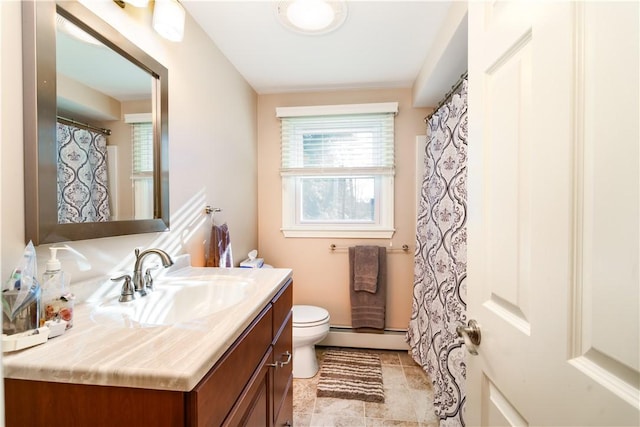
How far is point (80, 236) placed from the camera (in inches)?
34.4

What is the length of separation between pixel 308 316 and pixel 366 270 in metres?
0.60

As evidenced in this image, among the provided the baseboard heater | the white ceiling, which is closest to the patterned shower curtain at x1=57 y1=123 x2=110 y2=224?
the white ceiling

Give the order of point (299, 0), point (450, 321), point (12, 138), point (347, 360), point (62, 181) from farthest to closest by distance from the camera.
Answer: point (347, 360) < point (450, 321) < point (299, 0) < point (62, 181) < point (12, 138)

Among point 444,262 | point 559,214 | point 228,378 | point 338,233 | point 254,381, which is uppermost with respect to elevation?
point 559,214

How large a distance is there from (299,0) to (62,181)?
1.28 meters

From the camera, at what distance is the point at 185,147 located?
1.43m

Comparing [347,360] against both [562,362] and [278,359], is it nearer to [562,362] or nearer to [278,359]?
[278,359]

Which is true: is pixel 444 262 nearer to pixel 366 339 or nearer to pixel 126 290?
pixel 366 339

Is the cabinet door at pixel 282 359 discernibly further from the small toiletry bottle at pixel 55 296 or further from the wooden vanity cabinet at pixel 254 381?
the small toiletry bottle at pixel 55 296

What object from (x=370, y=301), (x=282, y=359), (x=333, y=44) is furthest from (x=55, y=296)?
(x=370, y=301)

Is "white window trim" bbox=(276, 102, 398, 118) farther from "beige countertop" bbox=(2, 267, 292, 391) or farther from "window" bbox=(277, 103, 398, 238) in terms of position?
"beige countertop" bbox=(2, 267, 292, 391)

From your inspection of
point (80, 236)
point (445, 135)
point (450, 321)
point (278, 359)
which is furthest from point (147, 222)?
point (445, 135)

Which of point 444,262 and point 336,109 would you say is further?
point 336,109

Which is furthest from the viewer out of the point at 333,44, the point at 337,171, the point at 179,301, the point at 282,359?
the point at 337,171
